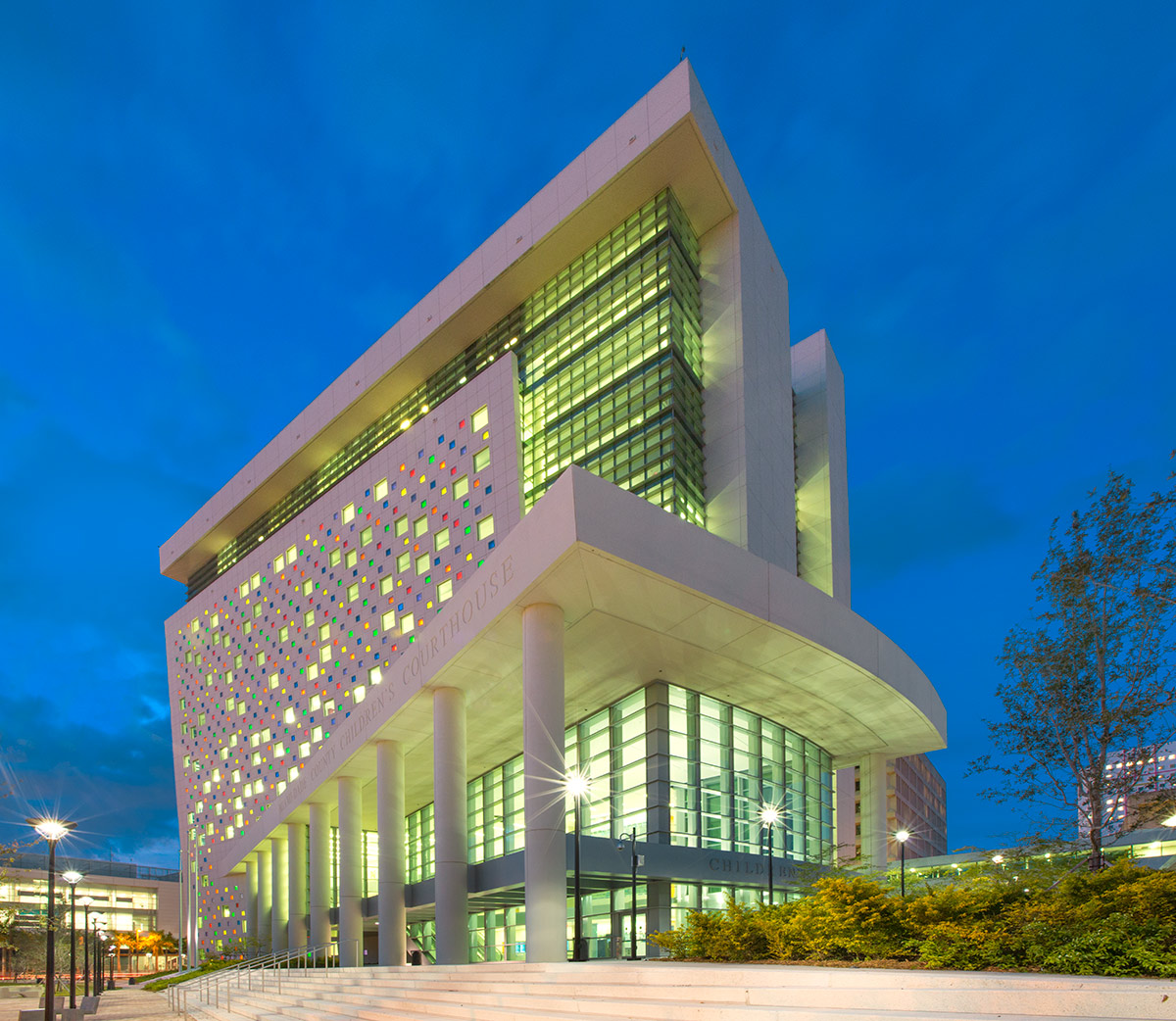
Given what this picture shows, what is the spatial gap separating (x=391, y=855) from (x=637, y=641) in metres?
15.9

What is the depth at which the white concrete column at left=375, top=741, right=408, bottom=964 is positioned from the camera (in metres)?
36.2

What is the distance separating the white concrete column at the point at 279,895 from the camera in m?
55.3

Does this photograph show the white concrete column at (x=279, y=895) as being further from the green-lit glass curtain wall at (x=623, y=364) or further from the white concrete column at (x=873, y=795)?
the white concrete column at (x=873, y=795)

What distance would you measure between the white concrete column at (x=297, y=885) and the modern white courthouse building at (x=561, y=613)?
0.17 metres

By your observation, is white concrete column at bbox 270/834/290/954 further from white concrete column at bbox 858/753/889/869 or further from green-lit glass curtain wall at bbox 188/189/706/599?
white concrete column at bbox 858/753/889/869

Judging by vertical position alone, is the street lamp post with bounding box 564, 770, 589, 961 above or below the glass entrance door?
above

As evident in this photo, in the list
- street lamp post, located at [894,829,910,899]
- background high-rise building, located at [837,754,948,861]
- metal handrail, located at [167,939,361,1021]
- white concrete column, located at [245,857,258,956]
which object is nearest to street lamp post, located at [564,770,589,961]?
street lamp post, located at [894,829,910,899]

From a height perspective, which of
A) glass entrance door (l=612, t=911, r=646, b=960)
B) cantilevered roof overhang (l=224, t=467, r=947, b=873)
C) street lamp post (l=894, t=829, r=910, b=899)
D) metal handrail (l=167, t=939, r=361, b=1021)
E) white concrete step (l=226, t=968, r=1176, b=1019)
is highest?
cantilevered roof overhang (l=224, t=467, r=947, b=873)

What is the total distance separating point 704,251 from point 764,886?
29712 millimetres

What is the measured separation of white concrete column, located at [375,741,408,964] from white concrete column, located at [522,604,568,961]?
13.1m

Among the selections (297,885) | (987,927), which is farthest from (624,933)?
(297,885)

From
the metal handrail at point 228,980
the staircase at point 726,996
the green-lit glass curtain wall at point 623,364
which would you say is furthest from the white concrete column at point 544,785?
the green-lit glass curtain wall at point 623,364

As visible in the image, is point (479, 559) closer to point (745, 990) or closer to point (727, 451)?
point (727, 451)

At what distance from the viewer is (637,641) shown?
91.1ft
